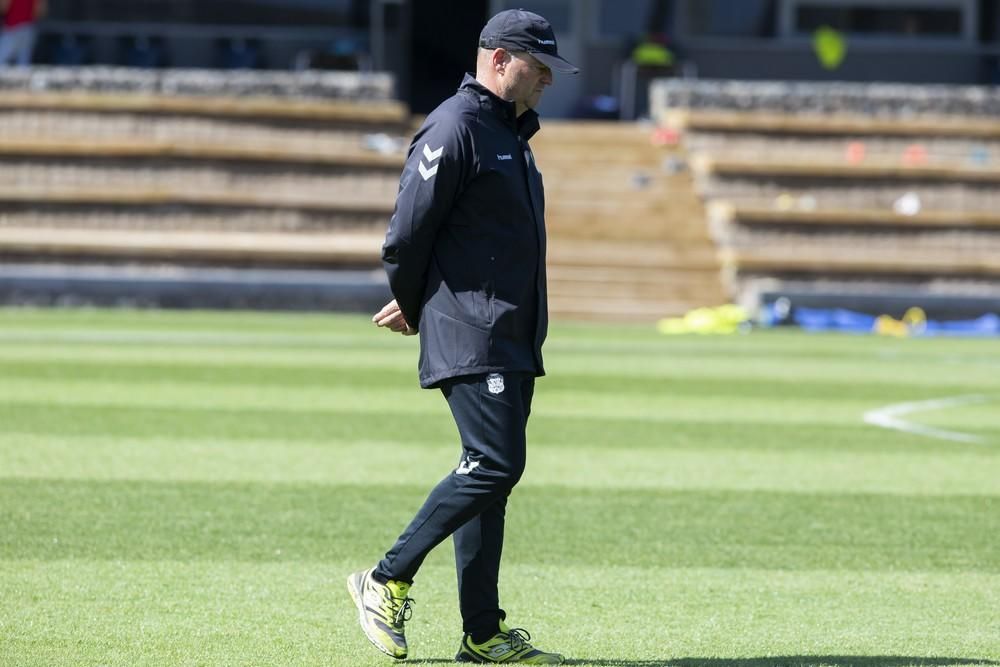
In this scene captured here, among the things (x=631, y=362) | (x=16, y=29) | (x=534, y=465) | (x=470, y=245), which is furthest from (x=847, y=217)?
(x=470, y=245)

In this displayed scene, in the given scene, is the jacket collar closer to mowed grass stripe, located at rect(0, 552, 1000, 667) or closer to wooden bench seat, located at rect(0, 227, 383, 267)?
mowed grass stripe, located at rect(0, 552, 1000, 667)

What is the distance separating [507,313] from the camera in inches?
219

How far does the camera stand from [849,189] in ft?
86.1

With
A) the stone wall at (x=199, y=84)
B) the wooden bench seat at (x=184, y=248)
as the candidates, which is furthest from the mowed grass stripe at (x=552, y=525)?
the stone wall at (x=199, y=84)

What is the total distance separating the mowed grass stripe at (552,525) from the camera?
299 inches

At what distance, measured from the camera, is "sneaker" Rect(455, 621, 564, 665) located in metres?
5.69

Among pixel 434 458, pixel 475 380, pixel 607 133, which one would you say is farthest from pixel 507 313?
pixel 607 133

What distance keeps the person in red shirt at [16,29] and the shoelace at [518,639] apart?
26.8 m

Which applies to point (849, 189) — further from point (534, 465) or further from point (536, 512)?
point (536, 512)

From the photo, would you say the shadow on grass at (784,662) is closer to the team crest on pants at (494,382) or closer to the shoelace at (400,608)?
the shoelace at (400,608)

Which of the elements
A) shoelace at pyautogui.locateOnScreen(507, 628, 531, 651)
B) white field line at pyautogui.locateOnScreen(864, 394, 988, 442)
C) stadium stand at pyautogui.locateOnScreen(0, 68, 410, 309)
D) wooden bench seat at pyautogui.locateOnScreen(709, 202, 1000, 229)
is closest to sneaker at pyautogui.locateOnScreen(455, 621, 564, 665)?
shoelace at pyautogui.locateOnScreen(507, 628, 531, 651)

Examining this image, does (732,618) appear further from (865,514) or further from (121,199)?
(121,199)

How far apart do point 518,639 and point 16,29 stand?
2718 cm

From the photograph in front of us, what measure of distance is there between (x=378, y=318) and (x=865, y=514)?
3983mm
